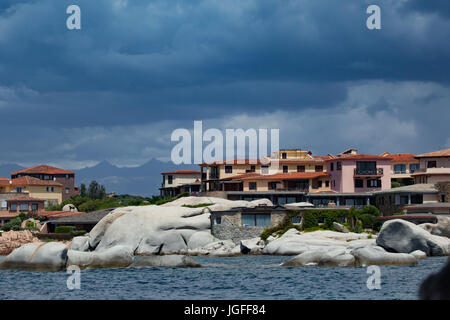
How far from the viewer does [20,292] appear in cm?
3086

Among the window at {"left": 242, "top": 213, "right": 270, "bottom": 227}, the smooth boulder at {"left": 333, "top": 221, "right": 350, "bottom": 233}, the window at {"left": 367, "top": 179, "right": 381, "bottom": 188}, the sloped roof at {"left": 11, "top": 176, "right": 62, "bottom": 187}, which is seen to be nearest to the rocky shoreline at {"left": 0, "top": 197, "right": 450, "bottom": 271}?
the smooth boulder at {"left": 333, "top": 221, "right": 350, "bottom": 233}

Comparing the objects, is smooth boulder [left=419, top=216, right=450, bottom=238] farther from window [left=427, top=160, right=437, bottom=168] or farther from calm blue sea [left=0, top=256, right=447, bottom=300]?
window [left=427, top=160, right=437, bottom=168]

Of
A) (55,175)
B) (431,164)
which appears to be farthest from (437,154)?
(55,175)

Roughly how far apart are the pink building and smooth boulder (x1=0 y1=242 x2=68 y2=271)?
54.0 meters

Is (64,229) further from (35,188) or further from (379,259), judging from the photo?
(379,259)

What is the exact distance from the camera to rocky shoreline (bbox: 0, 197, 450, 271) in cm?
4253

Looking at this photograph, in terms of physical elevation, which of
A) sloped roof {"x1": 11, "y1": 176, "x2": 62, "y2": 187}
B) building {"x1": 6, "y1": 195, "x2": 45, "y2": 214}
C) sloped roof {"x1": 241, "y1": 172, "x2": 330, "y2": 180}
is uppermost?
sloped roof {"x1": 11, "y1": 176, "x2": 62, "y2": 187}

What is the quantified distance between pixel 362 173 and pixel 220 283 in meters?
59.0

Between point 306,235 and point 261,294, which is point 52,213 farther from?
point 261,294

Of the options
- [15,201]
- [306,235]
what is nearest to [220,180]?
[15,201]

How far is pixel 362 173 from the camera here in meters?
90.2

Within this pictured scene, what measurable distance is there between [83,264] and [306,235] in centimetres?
2460

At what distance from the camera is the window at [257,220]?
6706 cm
